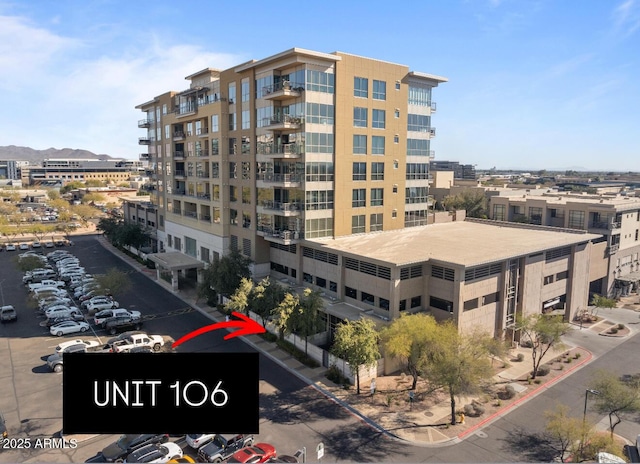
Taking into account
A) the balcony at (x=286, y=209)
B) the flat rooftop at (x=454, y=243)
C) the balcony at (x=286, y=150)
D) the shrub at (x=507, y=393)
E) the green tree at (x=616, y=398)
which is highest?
the balcony at (x=286, y=150)

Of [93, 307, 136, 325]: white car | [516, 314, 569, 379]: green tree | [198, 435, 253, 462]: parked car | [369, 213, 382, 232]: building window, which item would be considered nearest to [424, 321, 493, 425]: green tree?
[516, 314, 569, 379]: green tree

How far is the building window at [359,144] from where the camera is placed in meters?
45.2

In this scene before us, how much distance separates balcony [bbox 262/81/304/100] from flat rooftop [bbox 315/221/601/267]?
1397cm

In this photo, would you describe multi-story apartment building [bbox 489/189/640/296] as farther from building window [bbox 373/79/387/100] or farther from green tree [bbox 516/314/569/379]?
building window [bbox 373/79/387/100]

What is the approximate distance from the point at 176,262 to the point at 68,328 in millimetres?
17854

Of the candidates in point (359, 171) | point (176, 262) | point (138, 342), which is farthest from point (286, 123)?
point (176, 262)

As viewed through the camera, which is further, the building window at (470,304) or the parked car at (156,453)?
the building window at (470,304)

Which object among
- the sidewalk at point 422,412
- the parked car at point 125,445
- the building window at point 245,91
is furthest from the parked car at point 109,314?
the building window at point 245,91

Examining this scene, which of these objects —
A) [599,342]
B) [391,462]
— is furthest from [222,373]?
[599,342]

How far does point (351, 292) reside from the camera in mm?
38906

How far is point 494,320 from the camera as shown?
37688 mm

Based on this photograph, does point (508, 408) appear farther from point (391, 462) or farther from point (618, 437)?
point (391, 462)

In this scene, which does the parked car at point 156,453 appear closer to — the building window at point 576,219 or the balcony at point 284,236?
the balcony at point 284,236

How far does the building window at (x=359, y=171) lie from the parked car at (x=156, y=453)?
99.7ft
